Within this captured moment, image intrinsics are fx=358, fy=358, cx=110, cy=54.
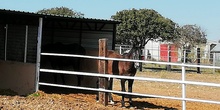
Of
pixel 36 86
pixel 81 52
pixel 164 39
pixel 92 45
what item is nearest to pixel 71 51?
pixel 81 52

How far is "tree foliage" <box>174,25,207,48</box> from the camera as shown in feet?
161

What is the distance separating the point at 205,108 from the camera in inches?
401

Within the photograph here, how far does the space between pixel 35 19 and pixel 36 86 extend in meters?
2.23

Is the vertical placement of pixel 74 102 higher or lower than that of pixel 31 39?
lower

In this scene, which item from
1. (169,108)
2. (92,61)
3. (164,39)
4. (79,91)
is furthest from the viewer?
(164,39)

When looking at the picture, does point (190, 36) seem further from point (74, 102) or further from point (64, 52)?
point (74, 102)

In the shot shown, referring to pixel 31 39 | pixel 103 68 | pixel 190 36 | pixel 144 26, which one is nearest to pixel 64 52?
pixel 31 39

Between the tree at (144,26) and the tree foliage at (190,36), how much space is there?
4049 mm

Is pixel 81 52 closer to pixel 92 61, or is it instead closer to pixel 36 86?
pixel 92 61

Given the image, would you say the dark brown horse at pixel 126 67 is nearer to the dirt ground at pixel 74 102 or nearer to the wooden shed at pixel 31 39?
the dirt ground at pixel 74 102

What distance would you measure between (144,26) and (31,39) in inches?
1277

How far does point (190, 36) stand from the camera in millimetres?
52594

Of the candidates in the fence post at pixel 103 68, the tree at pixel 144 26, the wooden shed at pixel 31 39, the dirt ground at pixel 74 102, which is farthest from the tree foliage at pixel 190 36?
the fence post at pixel 103 68

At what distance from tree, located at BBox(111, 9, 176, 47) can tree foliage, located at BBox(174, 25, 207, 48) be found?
4049 millimetres
